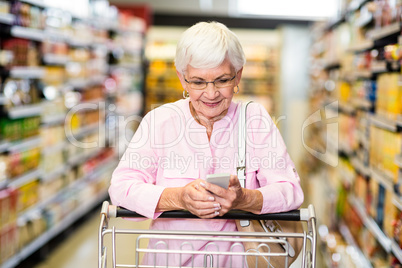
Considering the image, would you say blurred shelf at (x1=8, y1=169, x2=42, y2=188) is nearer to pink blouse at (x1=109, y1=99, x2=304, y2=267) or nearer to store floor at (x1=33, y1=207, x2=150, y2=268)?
store floor at (x1=33, y1=207, x2=150, y2=268)

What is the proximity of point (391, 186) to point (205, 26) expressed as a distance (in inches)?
71.8

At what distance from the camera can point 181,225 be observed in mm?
2002

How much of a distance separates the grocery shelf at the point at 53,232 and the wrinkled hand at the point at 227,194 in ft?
10.1

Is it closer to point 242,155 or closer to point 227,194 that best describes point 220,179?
point 227,194

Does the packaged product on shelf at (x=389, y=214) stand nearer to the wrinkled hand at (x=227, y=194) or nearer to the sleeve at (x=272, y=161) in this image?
the sleeve at (x=272, y=161)

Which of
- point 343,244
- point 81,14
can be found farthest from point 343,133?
point 81,14

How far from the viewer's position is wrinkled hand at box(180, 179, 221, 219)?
166 cm

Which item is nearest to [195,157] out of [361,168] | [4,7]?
[361,168]

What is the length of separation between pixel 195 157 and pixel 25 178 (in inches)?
121

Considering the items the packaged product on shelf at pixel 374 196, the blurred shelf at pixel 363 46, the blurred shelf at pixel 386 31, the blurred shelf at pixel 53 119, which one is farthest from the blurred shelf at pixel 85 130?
the blurred shelf at pixel 386 31

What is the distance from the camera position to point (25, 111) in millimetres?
4453

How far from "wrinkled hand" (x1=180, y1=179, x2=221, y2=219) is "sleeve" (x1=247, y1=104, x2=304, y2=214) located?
0.25 meters

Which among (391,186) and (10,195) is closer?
(391,186)

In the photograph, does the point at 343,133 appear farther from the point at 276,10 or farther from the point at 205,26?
the point at 276,10
